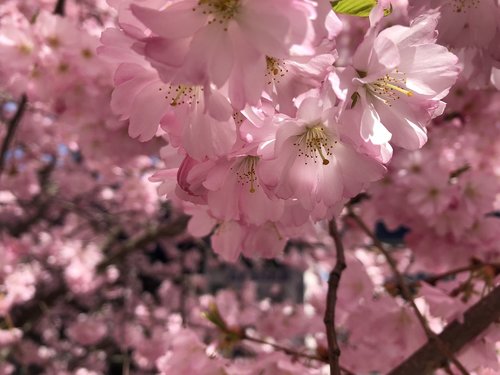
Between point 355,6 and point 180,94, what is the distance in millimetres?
250

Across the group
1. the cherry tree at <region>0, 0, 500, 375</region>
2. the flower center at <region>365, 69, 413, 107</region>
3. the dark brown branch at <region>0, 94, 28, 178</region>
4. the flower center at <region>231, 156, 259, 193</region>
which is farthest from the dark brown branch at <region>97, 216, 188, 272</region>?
the flower center at <region>365, 69, 413, 107</region>

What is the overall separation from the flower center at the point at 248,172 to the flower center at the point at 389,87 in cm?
18

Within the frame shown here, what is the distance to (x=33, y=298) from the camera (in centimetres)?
393

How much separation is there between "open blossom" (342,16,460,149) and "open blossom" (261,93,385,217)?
0.05 metres

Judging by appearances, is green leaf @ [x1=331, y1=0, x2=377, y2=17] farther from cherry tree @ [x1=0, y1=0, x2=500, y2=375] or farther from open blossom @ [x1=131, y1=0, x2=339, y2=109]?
open blossom @ [x1=131, y1=0, x2=339, y2=109]

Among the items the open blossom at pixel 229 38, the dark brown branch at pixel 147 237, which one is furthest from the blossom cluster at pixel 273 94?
the dark brown branch at pixel 147 237

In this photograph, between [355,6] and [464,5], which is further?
[464,5]

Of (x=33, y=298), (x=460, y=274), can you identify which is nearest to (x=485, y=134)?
(x=460, y=274)

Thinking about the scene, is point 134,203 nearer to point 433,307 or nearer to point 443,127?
point 443,127

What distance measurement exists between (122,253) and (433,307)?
102 inches

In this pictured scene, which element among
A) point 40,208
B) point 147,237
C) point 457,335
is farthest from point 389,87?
point 40,208

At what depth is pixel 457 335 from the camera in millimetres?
1114

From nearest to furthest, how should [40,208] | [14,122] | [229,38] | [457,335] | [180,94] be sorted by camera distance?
1. [229,38]
2. [180,94]
3. [457,335]
4. [14,122]
5. [40,208]

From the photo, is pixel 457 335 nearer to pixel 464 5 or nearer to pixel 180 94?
pixel 464 5
